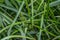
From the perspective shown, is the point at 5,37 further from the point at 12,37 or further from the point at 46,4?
the point at 46,4

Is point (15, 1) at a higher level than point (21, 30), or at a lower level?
higher

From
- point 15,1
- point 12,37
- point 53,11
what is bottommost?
point 12,37

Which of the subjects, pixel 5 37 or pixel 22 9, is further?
pixel 22 9

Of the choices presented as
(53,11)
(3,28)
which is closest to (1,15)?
(3,28)

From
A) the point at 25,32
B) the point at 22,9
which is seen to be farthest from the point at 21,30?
the point at 22,9

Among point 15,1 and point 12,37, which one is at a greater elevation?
point 15,1

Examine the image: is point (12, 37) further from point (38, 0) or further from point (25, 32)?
point (38, 0)
